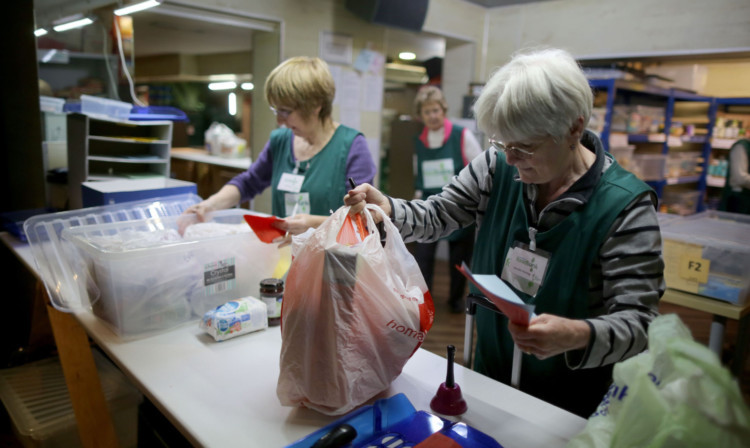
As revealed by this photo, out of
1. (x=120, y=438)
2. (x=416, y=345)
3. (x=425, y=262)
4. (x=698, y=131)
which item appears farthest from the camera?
(x=698, y=131)

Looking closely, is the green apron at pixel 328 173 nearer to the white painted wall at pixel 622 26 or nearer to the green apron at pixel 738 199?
the green apron at pixel 738 199

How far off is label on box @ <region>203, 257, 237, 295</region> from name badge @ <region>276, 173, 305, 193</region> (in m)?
0.54

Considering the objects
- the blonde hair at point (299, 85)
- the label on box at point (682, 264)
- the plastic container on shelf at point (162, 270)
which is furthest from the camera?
the label on box at point (682, 264)

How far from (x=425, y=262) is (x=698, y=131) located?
397cm

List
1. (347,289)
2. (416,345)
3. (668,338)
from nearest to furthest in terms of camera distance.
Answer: (668,338), (347,289), (416,345)

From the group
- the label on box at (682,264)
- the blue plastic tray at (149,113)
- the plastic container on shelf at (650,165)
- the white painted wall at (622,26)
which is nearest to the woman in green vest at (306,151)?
the blue plastic tray at (149,113)

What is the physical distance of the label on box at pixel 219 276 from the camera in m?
1.44

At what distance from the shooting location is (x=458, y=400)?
103 cm

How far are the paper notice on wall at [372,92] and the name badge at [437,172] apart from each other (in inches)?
33.2

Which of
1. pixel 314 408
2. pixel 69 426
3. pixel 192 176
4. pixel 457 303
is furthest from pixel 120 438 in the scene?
pixel 192 176

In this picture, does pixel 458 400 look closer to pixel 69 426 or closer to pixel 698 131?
pixel 69 426

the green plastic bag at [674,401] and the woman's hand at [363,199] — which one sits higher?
the woman's hand at [363,199]

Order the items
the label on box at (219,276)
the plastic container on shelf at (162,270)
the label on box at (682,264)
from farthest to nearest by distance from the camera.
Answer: the label on box at (682,264), the label on box at (219,276), the plastic container on shelf at (162,270)

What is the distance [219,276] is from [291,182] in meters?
0.62
